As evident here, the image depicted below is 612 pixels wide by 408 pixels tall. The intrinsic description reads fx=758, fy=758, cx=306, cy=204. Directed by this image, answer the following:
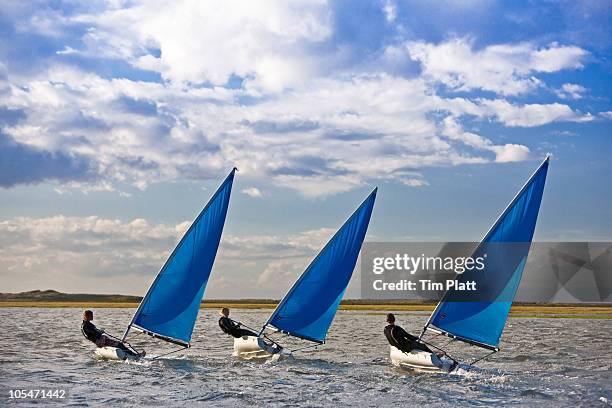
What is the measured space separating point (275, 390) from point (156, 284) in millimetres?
9191

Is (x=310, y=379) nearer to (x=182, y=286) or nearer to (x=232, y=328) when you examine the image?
(x=232, y=328)

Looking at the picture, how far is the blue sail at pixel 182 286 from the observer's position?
31.4 m

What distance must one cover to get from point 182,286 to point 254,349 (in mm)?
3979

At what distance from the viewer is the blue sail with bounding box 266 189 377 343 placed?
31.8 m

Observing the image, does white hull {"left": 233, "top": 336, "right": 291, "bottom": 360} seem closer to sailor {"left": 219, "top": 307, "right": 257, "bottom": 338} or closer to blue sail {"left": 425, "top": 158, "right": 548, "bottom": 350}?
sailor {"left": 219, "top": 307, "right": 257, "bottom": 338}

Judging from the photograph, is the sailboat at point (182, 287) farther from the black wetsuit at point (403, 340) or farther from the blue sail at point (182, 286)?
the black wetsuit at point (403, 340)

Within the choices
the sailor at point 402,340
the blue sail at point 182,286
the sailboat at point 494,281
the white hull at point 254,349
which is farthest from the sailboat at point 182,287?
the sailboat at point 494,281

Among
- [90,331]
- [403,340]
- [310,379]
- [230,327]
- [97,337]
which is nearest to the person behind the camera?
[310,379]

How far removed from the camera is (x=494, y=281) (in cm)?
2891

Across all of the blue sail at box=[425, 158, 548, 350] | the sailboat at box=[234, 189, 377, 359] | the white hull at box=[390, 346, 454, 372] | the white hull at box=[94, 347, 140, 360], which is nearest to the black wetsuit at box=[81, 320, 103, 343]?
the white hull at box=[94, 347, 140, 360]

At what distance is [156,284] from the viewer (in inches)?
1232

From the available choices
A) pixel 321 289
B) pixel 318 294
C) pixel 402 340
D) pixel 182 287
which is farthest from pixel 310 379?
pixel 182 287

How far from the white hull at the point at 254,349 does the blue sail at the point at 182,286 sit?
7.24 feet

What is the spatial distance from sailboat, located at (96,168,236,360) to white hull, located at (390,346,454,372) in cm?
891
